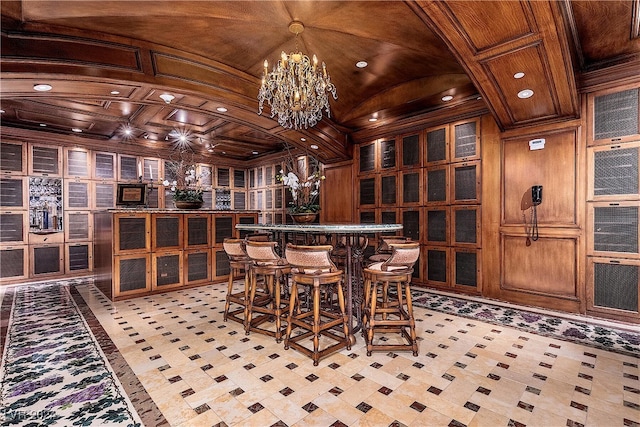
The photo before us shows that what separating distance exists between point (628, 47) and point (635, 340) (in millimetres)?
3188

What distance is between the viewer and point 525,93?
3.61 metres

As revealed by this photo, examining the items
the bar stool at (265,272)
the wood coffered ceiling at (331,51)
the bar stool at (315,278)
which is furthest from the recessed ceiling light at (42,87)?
the bar stool at (315,278)

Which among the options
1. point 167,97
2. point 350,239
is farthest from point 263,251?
point 167,97

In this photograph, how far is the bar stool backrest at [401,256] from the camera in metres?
2.69

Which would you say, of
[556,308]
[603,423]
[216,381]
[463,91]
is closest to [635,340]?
[556,308]

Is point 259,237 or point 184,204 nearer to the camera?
point 259,237

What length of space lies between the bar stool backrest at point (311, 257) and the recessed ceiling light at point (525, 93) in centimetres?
306

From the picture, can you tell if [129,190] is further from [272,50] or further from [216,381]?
[216,381]

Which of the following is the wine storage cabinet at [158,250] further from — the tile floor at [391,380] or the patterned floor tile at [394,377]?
the tile floor at [391,380]

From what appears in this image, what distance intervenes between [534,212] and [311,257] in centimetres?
342

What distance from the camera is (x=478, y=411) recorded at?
78.0 inches

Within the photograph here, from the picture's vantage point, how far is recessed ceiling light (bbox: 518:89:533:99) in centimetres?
356

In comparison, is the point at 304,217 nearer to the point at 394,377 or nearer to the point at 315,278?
the point at 315,278

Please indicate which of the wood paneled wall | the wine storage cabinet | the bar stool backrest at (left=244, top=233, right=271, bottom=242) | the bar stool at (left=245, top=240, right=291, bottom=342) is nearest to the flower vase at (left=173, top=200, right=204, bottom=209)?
the wine storage cabinet
